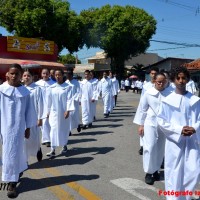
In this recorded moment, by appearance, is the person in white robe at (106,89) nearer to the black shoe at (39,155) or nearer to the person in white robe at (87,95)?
the person in white robe at (87,95)

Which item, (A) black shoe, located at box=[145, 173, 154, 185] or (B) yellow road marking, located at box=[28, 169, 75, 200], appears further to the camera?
(A) black shoe, located at box=[145, 173, 154, 185]

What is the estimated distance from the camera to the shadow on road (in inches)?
233

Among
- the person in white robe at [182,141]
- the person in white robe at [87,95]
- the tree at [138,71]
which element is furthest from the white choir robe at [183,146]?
the tree at [138,71]

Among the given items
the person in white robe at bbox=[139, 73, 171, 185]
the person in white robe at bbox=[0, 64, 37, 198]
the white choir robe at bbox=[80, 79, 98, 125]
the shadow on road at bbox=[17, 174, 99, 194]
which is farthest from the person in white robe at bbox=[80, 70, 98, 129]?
the person in white robe at bbox=[0, 64, 37, 198]

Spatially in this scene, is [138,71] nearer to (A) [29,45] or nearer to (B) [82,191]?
(A) [29,45]

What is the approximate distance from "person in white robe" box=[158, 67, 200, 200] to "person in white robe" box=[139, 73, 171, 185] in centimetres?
144

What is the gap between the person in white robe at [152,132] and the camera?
620 centimetres

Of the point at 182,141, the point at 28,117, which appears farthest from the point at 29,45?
the point at 182,141

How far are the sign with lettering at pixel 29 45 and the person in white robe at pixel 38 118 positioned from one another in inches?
913

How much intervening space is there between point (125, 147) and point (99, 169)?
2258 mm

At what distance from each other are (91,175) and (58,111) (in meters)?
2.14

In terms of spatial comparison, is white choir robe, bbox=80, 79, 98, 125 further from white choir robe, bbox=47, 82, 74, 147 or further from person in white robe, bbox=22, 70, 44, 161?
person in white robe, bbox=22, 70, 44, 161

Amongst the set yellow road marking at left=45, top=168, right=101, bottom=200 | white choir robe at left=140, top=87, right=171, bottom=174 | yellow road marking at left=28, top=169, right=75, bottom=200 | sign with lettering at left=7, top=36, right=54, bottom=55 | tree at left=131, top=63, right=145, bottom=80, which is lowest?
yellow road marking at left=28, top=169, right=75, bottom=200

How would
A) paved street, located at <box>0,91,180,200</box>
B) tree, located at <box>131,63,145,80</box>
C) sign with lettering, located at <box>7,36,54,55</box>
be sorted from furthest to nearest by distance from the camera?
tree, located at <box>131,63,145,80</box>
sign with lettering, located at <box>7,36,54,55</box>
paved street, located at <box>0,91,180,200</box>
